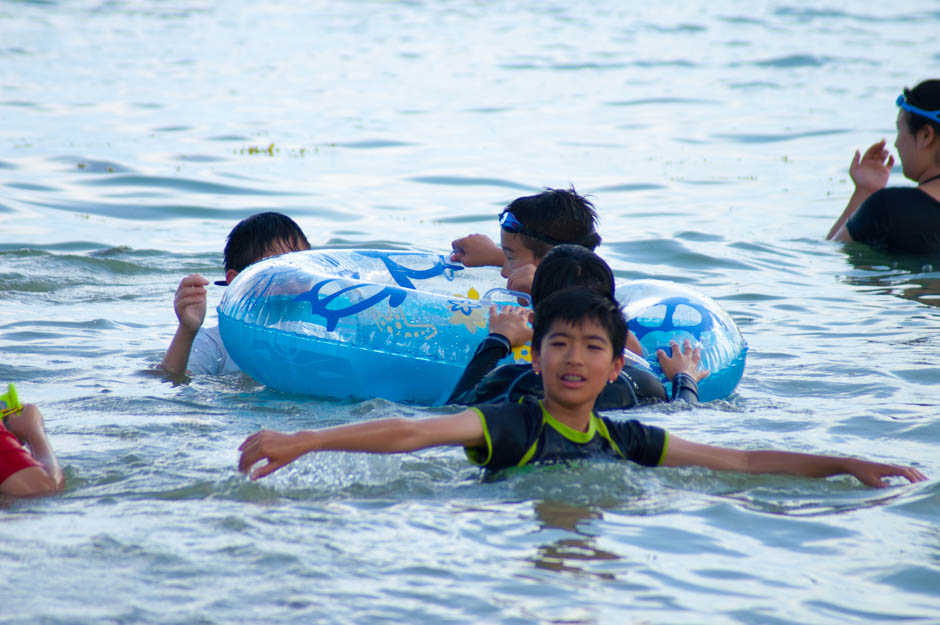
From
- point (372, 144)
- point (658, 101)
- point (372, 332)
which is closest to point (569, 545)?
point (372, 332)

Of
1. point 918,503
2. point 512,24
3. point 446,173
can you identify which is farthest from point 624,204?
point 512,24

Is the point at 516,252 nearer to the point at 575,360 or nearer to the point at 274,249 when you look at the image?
the point at 274,249

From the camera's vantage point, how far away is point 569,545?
11.2ft

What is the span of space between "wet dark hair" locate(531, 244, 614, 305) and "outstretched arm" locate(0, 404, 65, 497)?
183cm

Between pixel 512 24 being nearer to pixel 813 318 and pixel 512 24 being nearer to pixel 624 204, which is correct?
pixel 624 204

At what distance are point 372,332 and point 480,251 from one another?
1.11 meters

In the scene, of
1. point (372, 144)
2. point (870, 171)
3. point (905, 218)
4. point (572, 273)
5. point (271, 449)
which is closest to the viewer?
point (271, 449)

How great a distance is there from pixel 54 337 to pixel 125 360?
2.25 feet

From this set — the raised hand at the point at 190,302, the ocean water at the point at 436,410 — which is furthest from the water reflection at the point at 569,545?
the raised hand at the point at 190,302

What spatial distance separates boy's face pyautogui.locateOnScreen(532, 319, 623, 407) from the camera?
146 inches

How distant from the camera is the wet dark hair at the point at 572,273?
4191mm

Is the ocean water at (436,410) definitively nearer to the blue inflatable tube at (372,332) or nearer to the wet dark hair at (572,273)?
the blue inflatable tube at (372,332)

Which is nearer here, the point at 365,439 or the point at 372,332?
the point at 365,439

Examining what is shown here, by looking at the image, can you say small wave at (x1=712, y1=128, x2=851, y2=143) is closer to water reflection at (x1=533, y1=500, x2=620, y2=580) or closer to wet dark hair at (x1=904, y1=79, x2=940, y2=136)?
wet dark hair at (x1=904, y1=79, x2=940, y2=136)
